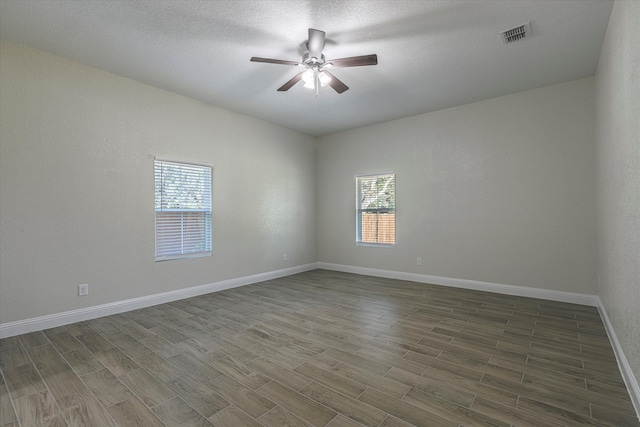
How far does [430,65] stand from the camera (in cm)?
345

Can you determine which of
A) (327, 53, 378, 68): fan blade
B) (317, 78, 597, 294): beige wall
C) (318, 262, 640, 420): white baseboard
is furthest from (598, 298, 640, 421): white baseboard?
(327, 53, 378, 68): fan blade

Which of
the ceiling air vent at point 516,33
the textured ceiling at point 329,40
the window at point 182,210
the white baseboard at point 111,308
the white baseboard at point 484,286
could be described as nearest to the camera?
the textured ceiling at point 329,40

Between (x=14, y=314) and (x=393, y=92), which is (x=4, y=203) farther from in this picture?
(x=393, y=92)

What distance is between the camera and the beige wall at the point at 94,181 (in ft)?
9.80

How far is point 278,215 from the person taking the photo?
5.80m

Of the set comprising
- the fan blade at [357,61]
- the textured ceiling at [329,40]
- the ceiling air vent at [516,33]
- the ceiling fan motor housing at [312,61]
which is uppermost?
the textured ceiling at [329,40]

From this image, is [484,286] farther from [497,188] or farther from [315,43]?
[315,43]

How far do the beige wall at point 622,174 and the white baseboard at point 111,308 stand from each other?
4.65m

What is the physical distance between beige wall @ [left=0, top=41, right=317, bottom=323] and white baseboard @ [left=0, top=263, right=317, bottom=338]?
7 cm

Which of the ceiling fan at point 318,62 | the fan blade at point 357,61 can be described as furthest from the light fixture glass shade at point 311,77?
the fan blade at point 357,61

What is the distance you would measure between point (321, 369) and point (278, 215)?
380 centimetres

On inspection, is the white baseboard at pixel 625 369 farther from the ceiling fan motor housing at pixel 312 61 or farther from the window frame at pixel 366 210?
the ceiling fan motor housing at pixel 312 61

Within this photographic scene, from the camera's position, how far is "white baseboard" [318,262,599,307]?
12.7 feet

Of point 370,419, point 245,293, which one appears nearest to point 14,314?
point 245,293
